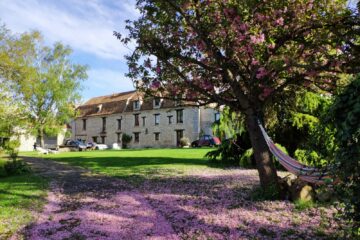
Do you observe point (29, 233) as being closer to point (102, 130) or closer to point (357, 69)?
point (357, 69)

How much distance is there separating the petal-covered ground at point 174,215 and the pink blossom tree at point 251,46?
164 centimetres

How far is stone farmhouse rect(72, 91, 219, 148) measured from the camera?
169ft

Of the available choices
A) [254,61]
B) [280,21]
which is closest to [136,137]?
[254,61]

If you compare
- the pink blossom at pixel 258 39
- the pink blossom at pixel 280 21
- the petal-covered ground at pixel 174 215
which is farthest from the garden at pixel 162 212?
the pink blossom at pixel 280 21

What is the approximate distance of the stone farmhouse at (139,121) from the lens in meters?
51.5

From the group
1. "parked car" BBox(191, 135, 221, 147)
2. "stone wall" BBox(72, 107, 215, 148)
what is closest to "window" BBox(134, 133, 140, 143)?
"stone wall" BBox(72, 107, 215, 148)

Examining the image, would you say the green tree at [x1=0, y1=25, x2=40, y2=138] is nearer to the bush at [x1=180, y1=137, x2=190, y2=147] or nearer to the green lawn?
the green lawn

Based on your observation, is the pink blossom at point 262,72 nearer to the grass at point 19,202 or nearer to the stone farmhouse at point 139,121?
the grass at point 19,202

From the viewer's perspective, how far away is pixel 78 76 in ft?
147

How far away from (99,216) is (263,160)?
4.70m

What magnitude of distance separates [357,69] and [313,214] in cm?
340

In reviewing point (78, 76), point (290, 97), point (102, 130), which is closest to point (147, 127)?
point (102, 130)

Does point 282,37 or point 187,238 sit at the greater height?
point 282,37

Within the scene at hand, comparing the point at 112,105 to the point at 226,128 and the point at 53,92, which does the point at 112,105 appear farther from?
the point at 226,128
